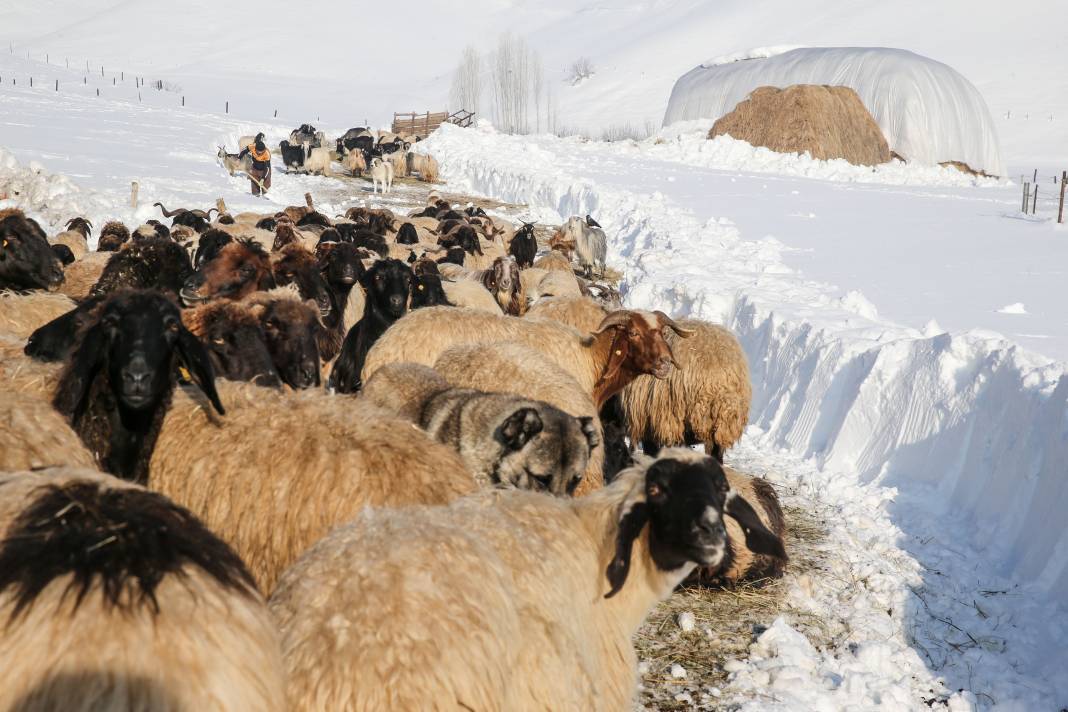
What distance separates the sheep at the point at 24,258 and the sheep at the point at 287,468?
4719 millimetres

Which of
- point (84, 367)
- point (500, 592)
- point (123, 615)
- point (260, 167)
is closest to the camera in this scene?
point (123, 615)

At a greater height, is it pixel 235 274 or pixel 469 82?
pixel 469 82

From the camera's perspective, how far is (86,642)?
2055 mm

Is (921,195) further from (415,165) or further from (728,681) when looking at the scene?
(728,681)

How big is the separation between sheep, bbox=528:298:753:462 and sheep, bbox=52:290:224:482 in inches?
197

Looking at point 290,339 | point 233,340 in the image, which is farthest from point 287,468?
point 290,339

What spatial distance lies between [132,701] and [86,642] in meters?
0.17

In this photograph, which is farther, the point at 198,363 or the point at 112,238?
the point at 112,238

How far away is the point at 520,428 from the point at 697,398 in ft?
12.1

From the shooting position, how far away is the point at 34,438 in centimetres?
361

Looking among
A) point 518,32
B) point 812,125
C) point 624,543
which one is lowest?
point 624,543

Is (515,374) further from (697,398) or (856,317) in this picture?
(856,317)

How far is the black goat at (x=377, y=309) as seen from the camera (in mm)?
8539

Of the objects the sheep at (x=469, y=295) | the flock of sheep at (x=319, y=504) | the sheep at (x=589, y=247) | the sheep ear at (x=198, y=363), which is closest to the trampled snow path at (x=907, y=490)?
the flock of sheep at (x=319, y=504)
